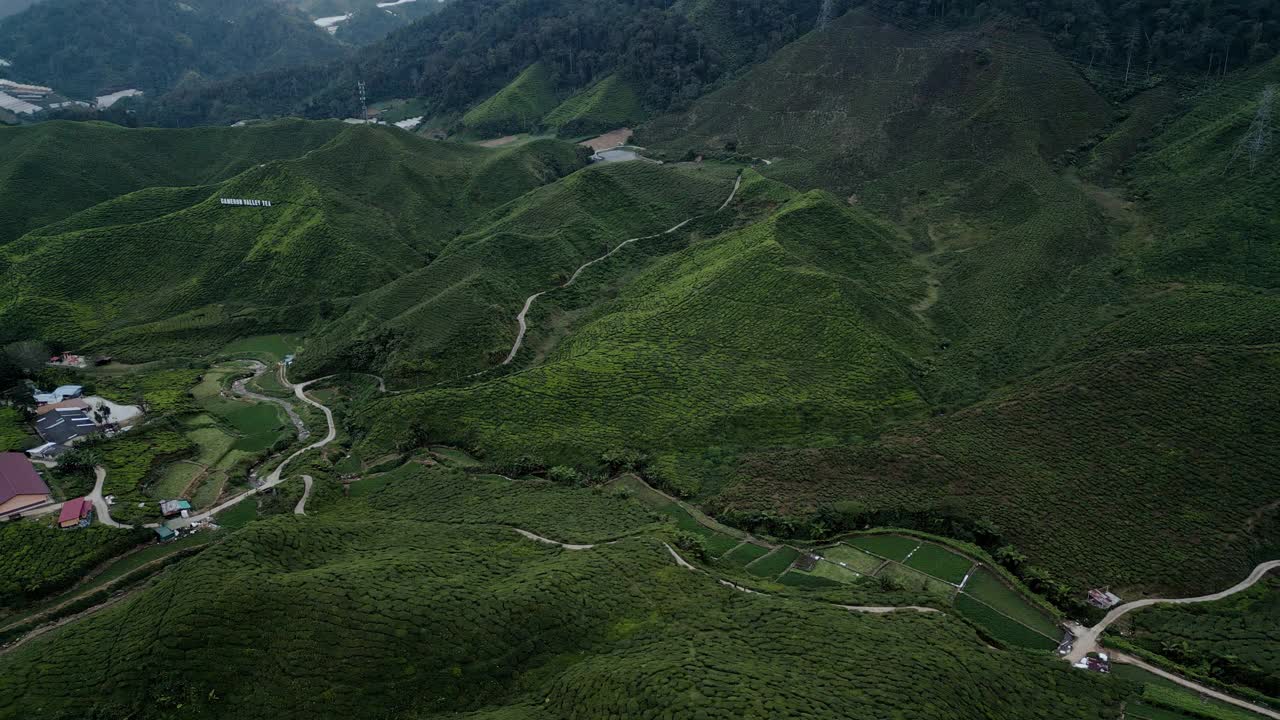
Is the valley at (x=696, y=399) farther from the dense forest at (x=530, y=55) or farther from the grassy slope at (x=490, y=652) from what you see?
Result: the dense forest at (x=530, y=55)

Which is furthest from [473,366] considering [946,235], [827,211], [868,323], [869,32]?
[869,32]

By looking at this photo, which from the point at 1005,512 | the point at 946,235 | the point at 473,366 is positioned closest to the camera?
the point at 1005,512

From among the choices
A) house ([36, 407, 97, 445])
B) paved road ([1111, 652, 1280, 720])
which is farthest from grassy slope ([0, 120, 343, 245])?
paved road ([1111, 652, 1280, 720])

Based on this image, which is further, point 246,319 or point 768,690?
point 246,319

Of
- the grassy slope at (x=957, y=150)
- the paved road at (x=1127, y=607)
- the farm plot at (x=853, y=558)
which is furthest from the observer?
the grassy slope at (x=957, y=150)

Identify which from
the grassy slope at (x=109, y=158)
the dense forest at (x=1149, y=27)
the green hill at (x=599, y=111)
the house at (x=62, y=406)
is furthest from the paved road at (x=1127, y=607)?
the grassy slope at (x=109, y=158)

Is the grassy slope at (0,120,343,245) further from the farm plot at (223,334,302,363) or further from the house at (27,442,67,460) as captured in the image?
the house at (27,442,67,460)

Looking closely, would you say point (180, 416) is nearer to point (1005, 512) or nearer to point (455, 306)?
point (455, 306)
